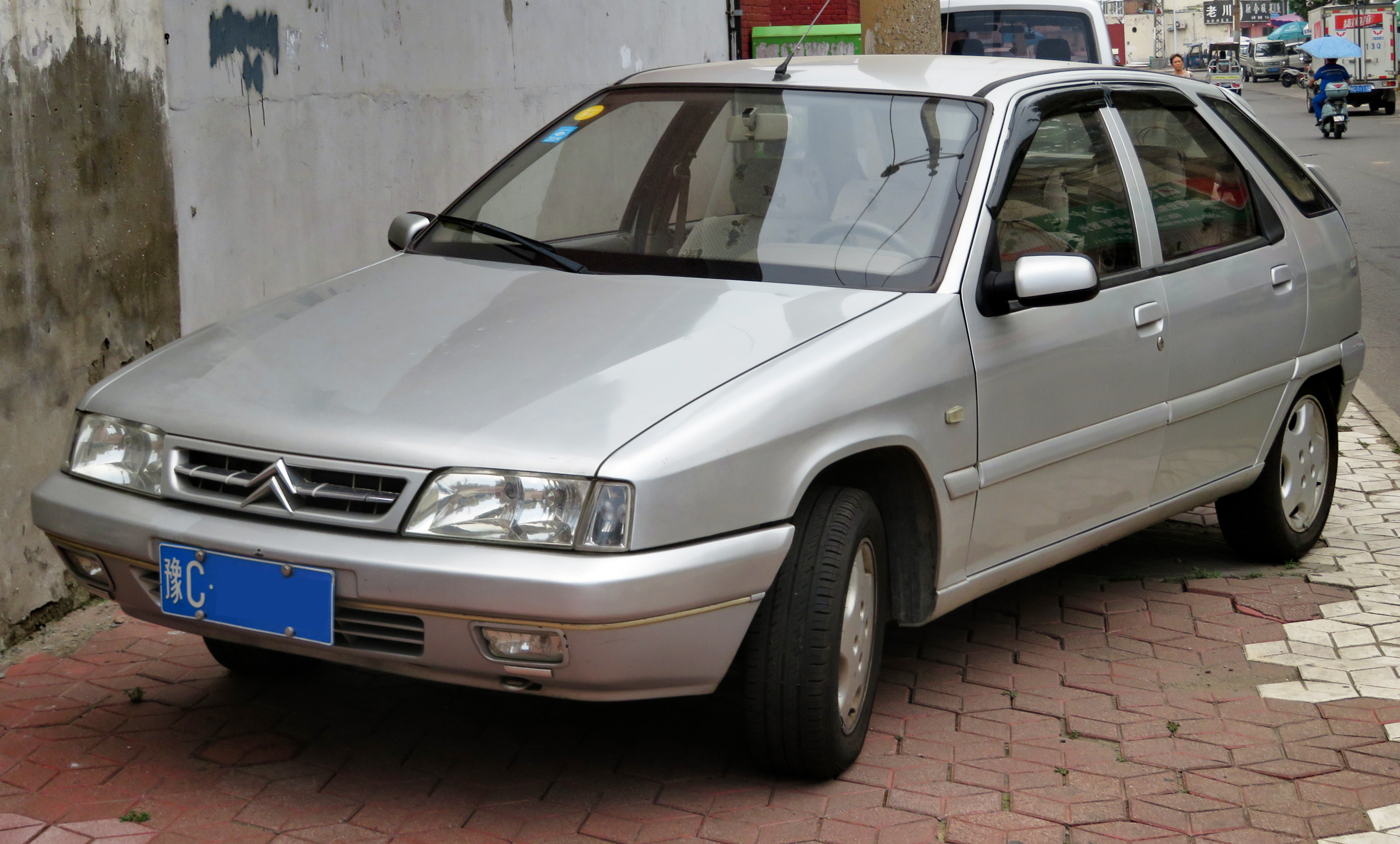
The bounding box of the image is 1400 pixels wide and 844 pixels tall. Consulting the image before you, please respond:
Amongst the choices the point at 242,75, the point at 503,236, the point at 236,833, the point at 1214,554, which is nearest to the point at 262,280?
the point at 242,75

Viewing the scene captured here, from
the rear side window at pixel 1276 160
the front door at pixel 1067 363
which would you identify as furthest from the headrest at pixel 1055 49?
the front door at pixel 1067 363

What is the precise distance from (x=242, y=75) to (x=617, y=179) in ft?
6.74

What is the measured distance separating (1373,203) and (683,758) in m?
16.7

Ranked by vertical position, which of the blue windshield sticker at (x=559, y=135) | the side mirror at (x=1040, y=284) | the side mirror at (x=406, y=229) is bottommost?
the side mirror at (x=1040, y=284)

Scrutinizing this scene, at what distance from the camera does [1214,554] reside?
5.65m

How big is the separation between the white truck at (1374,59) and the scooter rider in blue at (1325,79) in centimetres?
712

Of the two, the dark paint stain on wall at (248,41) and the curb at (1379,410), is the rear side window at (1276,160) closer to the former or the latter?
the curb at (1379,410)

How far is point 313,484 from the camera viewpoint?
10.3 ft

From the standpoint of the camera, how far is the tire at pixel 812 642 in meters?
3.33

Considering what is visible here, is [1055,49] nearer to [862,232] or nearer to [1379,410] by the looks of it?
[1379,410]

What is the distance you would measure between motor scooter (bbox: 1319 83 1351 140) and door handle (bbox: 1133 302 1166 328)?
27.2 metres

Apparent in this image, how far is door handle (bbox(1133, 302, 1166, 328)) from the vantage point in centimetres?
434

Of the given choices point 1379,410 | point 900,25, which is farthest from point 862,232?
point 1379,410

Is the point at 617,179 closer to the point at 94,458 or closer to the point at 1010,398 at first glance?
the point at 1010,398
